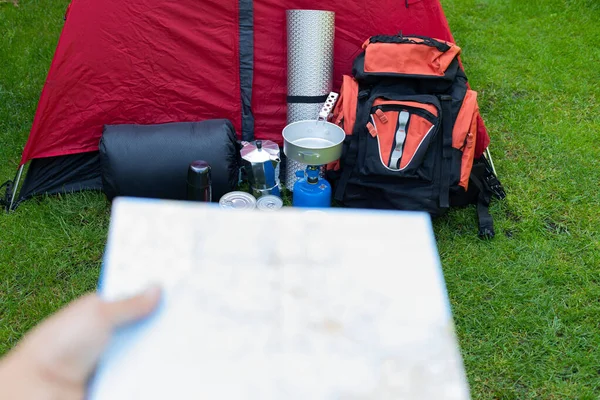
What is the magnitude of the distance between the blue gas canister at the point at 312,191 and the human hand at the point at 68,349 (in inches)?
72.5

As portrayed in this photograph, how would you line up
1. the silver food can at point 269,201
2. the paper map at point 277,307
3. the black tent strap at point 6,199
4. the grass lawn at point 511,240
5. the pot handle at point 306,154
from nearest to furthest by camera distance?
the paper map at point 277,307 → the grass lawn at point 511,240 → the pot handle at point 306,154 → the silver food can at point 269,201 → the black tent strap at point 6,199

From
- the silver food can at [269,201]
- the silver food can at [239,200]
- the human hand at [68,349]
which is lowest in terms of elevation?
the silver food can at [269,201]

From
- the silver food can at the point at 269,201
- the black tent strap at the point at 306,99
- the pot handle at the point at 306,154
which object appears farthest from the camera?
the black tent strap at the point at 306,99

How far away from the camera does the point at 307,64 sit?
8.59 ft

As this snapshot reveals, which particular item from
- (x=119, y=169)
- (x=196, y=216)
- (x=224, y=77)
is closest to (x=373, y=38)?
(x=224, y=77)

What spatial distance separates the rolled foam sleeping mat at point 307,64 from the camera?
2543 mm

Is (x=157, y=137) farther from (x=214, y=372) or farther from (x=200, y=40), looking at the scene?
(x=214, y=372)

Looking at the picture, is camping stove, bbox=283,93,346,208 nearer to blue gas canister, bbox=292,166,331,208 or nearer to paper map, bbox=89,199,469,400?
blue gas canister, bbox=292,166,331,208

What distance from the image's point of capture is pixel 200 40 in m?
2.61

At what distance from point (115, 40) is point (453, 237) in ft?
6.36

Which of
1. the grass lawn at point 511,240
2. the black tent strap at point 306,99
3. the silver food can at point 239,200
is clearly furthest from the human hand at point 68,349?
the black tent strap at point 306,99

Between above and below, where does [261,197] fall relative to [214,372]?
below

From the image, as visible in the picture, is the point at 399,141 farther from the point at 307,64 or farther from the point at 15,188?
the point at 15,188

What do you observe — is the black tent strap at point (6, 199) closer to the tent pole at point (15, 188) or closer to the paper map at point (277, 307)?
the tent pole at point (15, 188)
